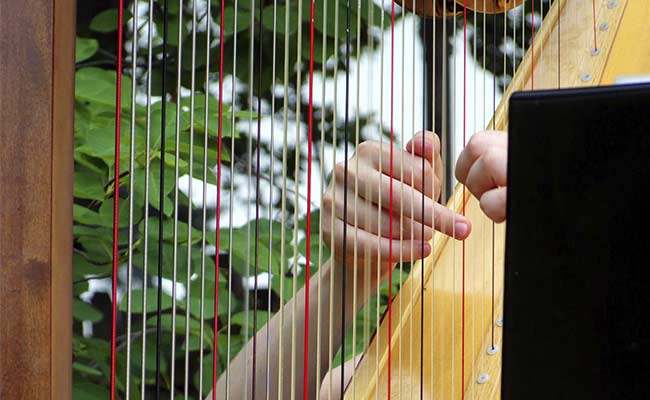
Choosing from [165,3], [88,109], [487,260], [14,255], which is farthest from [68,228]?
[88,109]

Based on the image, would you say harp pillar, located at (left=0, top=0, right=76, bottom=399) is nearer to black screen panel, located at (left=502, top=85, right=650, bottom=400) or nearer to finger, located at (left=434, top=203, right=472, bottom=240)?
black screen panel, located at (left=502, top=85, right=650, bottom=400)

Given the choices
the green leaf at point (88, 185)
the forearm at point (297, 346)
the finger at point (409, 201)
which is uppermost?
the finger at point (409, 201)

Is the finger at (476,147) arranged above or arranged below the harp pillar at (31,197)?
below

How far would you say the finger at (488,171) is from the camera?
81 cm

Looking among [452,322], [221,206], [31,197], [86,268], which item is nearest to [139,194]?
[221,206]

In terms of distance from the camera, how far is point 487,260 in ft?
3.64

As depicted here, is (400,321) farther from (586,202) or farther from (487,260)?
(586,202)

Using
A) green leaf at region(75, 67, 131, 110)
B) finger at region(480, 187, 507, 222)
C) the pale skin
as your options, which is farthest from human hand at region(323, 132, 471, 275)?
green leaf at region(75, 67, 131, 110)

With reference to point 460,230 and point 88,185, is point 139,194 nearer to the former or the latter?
→ point 88,185

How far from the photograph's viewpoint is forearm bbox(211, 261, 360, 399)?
83 centimetres

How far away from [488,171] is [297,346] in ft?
0.73

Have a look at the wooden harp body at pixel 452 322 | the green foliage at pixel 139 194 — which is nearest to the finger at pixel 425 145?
the wooden harp body at pixel 452 322

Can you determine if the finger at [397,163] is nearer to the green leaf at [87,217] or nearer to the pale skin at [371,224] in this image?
the pale skin at [371,224]

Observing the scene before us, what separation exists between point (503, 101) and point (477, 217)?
0.18 metres
